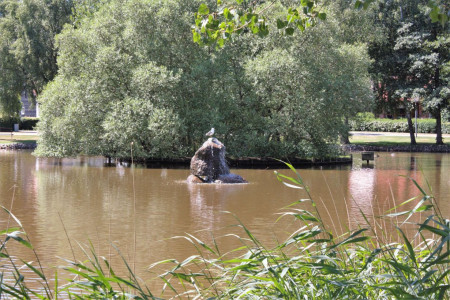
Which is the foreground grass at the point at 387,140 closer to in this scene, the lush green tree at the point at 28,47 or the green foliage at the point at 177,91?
the green foliage at the point at 177,91

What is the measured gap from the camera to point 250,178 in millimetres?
22344

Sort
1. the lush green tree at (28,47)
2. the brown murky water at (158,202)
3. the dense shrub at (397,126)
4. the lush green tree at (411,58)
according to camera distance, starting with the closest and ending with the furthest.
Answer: the brown murky water at (158,202) < the lush green tree at (28,47) < the lush green tree at (411,58) < the dense shrub at (397,126)

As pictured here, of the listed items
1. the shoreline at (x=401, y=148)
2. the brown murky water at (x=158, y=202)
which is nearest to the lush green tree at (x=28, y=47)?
the brown murky water at (x=158, y=202)

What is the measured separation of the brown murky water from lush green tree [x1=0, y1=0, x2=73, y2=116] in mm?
11341

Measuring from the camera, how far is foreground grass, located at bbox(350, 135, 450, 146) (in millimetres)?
40575

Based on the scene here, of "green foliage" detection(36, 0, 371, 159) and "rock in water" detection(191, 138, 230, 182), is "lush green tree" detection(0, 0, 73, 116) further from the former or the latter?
"rock in water" detection(191, 138, 230, 182)

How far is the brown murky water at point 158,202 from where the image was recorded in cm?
1045

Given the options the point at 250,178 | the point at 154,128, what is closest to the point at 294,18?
the point at 250,178

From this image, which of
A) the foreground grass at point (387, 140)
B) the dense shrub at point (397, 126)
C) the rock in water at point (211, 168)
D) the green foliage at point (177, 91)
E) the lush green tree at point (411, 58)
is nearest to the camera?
the rock in water at point (211, 168)

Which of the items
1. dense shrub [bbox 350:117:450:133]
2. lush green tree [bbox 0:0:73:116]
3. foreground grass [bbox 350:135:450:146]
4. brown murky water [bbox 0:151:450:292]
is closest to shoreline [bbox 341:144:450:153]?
foreground grass [bbox 350:135:450:146]

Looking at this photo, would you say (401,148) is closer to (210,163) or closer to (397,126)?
(397,126)

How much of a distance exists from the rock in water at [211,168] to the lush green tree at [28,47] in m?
19.8

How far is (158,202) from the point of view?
52.3 feet

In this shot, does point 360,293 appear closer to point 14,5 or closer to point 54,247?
point 54,247
